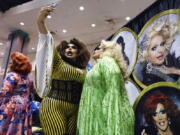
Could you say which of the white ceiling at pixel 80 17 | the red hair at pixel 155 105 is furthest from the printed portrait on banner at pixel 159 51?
the white ceiling at pixel 80 17

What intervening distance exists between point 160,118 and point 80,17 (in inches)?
175

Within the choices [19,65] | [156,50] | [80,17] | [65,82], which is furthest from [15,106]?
[80,17]

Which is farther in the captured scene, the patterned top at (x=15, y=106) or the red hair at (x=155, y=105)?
the patterned top at (x=15, y=106)

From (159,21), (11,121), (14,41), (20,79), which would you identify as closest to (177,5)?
(159,21)

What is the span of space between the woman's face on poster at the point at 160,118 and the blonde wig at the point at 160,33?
0.44 m

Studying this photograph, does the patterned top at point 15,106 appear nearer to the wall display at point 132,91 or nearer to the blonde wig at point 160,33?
the wall display at point 132,91

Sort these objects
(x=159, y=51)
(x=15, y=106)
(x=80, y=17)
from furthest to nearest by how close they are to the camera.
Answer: (x=80, y=17), (x=15, y=106), (x=159, y=51)

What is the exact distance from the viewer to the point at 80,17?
5.68 metres

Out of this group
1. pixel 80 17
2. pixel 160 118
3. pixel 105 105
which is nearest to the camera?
pixel 105 105

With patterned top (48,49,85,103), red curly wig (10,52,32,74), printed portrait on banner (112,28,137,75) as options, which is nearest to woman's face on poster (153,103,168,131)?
printed portrait on banner (112,28,137,75)

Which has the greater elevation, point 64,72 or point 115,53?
point 115,53

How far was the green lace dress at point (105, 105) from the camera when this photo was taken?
4.00 ft

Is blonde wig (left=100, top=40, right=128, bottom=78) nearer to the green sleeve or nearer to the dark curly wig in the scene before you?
the green sleeve

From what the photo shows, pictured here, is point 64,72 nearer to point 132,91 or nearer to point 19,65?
point 132,91
